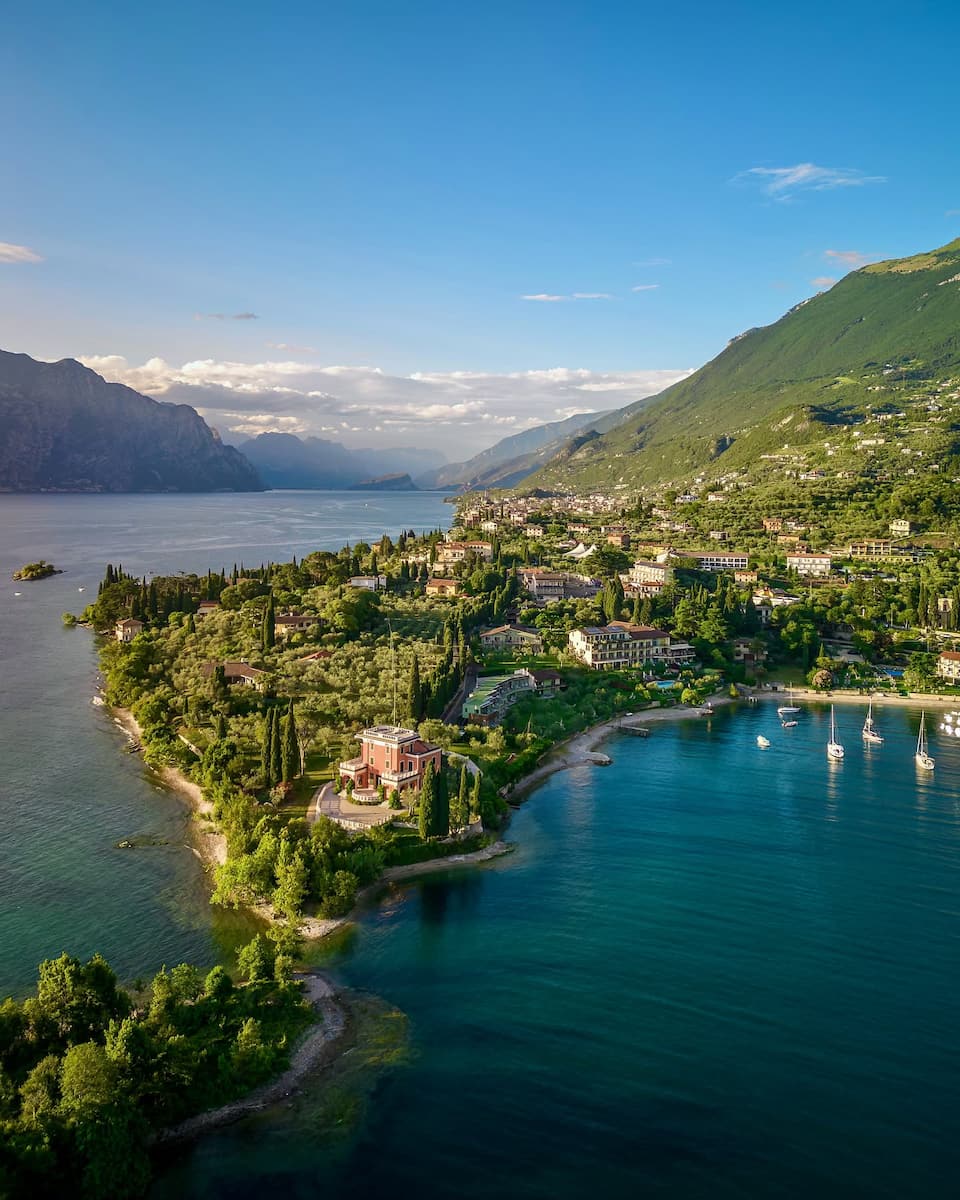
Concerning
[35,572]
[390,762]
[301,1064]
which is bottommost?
[301,1064]

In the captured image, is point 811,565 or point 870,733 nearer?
point 870,733

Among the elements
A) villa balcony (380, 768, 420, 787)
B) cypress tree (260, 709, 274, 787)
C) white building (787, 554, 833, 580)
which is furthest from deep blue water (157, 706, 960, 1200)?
white building (787, 554, 833, 580)

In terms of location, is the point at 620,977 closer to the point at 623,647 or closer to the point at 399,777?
the point at 399,777

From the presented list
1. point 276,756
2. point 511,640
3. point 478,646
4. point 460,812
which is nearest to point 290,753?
point 276,756

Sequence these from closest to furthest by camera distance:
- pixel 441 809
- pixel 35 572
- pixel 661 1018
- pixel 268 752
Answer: pixel 661 1018 < pixel 441 809 < pixel 268 752 < pixel 35 572

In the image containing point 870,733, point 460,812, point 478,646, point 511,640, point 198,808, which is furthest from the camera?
point 511,640

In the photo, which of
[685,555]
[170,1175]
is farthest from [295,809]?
[685,555]

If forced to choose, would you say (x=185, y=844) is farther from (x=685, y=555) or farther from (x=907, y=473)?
(x=907, y=473)
